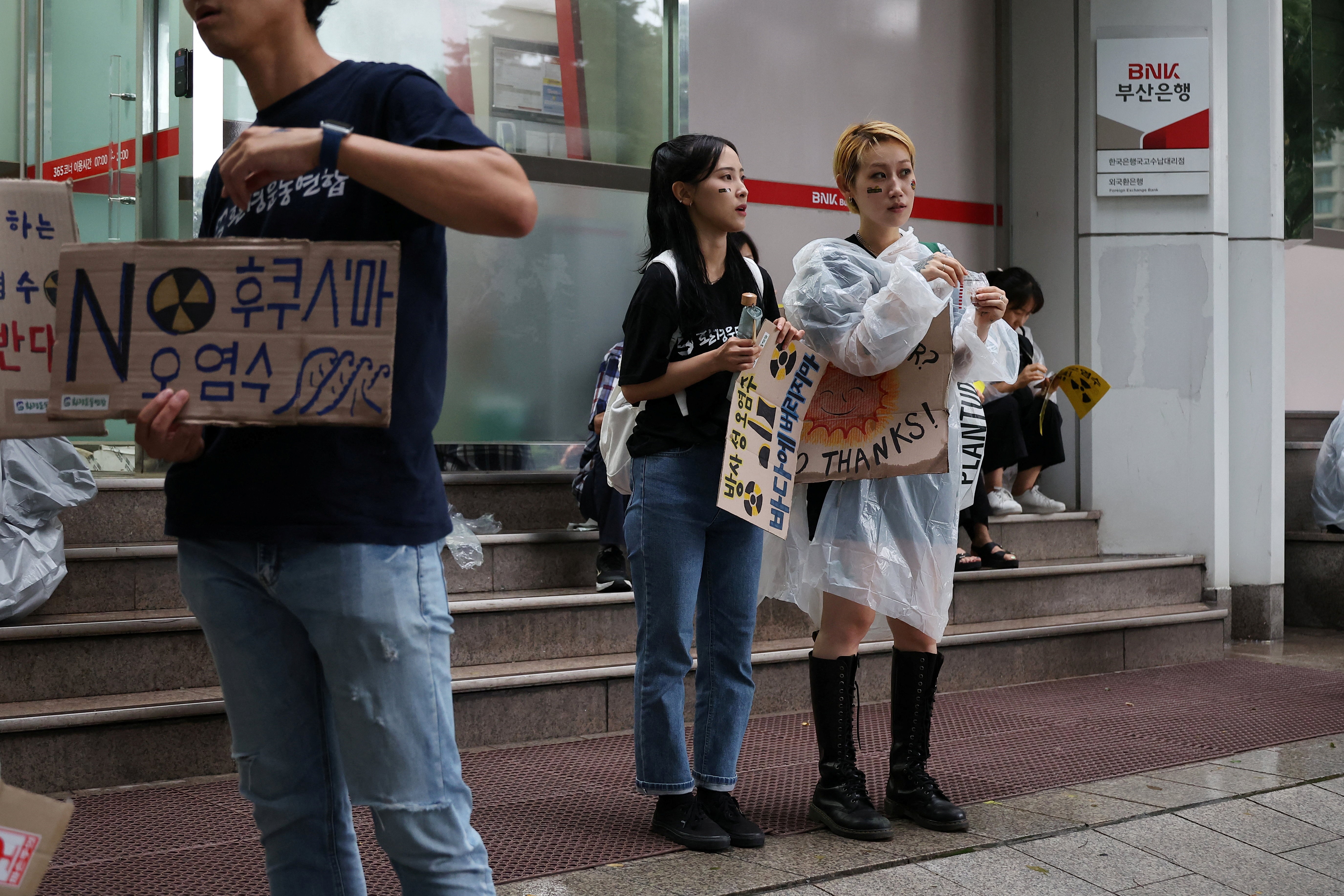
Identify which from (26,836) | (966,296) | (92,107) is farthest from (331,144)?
(92,107)

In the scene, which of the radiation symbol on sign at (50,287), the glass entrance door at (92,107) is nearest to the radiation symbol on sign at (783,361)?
the radiation symbol on sign at (50,287)

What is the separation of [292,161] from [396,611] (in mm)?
570

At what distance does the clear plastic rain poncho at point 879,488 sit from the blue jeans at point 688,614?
25 cm

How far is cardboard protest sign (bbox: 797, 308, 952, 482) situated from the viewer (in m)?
3.35

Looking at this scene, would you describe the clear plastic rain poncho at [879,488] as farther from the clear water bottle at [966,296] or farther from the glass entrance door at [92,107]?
the glass entrance door at [92,107]

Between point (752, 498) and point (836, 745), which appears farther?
point (836, 745)

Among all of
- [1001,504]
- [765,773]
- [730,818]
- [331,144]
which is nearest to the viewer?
[331,144]

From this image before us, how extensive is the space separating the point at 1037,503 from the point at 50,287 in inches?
247

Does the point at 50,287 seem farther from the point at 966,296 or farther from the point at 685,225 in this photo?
the point at 966,296

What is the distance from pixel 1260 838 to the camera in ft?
11.5

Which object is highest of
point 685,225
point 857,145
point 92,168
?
Answer: point 92,168

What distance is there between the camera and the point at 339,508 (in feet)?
5.17

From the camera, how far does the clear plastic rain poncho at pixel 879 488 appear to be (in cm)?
321

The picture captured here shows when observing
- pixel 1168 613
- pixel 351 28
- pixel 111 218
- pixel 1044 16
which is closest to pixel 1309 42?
pixel 1044 16
